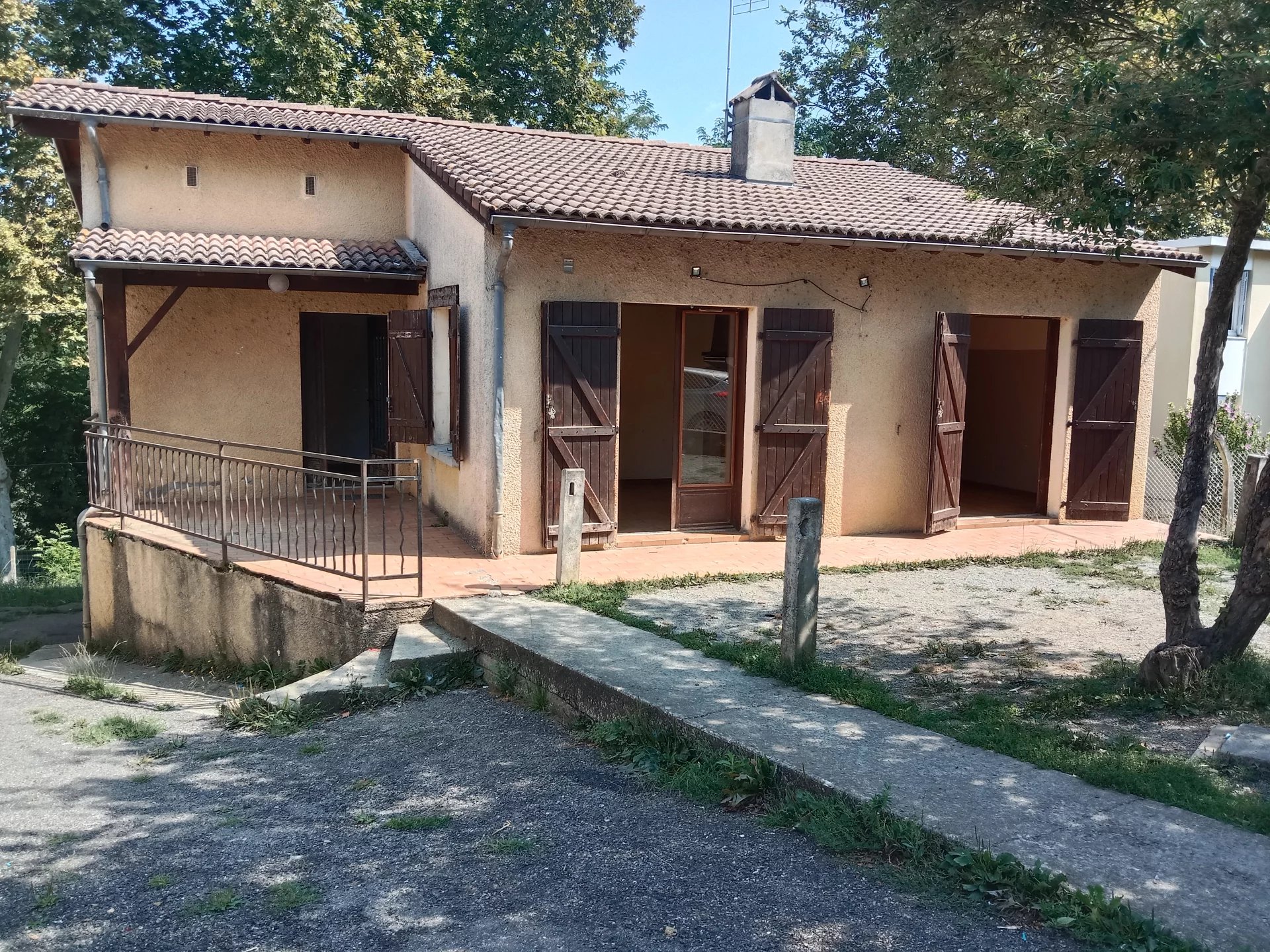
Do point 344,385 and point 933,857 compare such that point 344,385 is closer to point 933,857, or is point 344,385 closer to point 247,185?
point 247,185

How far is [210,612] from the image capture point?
27.8 ft

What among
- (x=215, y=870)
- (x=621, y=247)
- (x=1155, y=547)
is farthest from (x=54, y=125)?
(x=1155, y=547)

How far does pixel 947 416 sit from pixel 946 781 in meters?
6.30

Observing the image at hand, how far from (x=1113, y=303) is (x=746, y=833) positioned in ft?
27.9

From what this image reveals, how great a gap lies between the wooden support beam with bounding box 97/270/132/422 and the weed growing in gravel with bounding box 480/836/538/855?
736 centimetres

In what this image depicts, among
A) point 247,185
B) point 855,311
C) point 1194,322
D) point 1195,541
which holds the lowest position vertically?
point 1195,541

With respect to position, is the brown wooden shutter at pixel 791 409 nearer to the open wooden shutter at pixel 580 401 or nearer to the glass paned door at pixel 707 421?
the glass paned door at pixel 707 421

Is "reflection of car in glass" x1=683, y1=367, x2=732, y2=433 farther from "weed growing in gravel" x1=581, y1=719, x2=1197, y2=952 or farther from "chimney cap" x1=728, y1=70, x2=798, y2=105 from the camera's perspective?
"weed growing in gravel" x1=581, y1=719, x2=1197, y2=952

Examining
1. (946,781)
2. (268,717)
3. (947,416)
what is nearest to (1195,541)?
(946,781)

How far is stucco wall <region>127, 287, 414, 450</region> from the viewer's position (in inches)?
425

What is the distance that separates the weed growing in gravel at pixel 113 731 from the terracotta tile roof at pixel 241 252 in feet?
15.5

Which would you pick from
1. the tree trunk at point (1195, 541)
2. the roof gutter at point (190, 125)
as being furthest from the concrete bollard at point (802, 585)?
the roof gutter at point (190, 125)

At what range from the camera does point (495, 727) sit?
5770 mm

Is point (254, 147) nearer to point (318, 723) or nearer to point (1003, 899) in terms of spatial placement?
point (318, 723)
